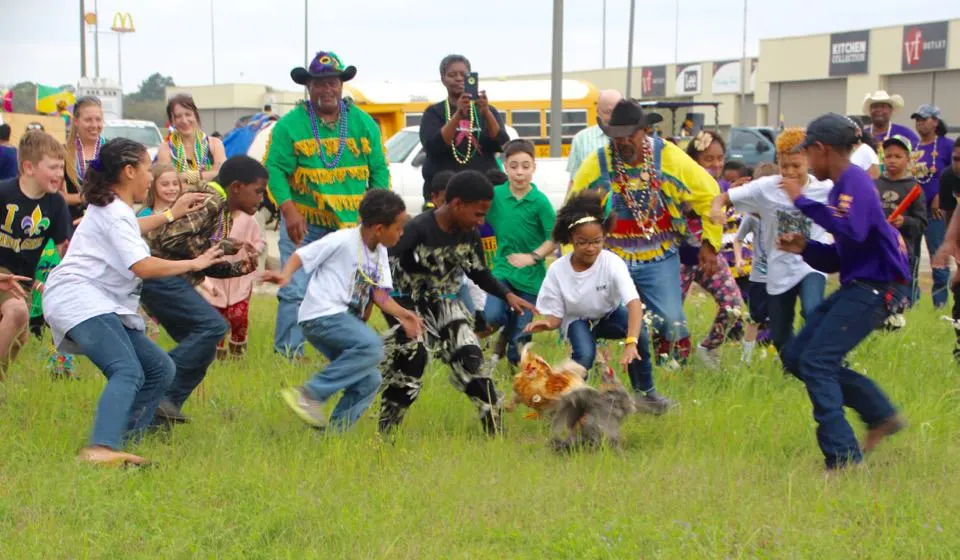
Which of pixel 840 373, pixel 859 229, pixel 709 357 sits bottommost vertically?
pixel 709 357

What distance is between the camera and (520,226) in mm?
8852

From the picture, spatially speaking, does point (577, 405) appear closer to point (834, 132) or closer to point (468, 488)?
point (468, 488)

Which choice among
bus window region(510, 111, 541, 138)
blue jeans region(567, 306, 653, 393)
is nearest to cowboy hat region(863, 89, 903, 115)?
blue jeans region(567, 306, 653, 393)

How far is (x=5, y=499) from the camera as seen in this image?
5.39 metres

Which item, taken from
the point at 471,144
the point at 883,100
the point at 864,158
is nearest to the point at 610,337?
the point at 471,144

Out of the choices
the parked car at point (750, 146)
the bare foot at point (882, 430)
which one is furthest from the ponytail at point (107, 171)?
the parked car at point (750, 146)

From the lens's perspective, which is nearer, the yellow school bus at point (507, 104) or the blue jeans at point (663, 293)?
the blue jeans at point (663, 293)

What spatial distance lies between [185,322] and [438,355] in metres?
1.44

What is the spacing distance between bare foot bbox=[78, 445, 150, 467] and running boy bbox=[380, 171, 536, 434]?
146cm

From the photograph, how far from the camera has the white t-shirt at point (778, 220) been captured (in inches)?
301

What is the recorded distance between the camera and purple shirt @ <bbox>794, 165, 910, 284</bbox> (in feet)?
19.0

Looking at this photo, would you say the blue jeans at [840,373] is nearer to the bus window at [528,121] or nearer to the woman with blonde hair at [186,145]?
the woman with blonde hair at [186,145]

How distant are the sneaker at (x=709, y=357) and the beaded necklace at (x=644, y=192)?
1.19m

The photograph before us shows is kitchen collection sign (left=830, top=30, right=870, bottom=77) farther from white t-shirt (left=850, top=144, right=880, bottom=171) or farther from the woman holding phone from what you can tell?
the woman holding phone
